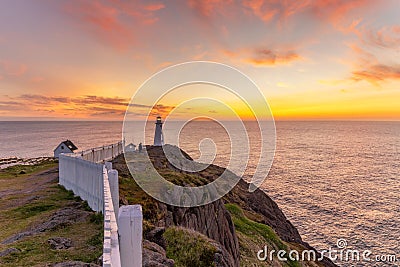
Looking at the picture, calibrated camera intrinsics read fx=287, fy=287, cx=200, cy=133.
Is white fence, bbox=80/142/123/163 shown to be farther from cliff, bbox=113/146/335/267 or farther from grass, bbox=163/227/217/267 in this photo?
grass, bbox=163/227/217/267

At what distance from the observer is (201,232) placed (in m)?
16.3

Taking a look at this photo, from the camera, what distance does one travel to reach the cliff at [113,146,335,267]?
11.0 m

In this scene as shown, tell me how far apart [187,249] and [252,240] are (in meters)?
14.3

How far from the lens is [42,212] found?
11094mm

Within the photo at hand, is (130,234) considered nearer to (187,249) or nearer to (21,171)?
(187,249)

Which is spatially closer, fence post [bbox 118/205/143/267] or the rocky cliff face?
fence post [bbox 118/205/143/267]

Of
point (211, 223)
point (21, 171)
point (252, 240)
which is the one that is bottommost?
point (252, 240)

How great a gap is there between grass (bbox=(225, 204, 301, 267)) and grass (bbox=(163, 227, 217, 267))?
8354mm

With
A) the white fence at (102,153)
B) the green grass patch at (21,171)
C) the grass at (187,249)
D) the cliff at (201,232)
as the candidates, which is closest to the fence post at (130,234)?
the cliff at (201,232)

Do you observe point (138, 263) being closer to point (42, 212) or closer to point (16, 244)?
point (16, 244)

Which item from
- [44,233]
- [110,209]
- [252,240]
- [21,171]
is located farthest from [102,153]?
[110,209]

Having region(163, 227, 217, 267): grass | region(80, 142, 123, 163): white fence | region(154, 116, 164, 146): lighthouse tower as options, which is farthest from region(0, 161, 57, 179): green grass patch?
region(163, 227, 217, 267): grass

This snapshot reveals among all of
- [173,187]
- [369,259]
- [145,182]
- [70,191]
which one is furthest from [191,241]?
[369,259]

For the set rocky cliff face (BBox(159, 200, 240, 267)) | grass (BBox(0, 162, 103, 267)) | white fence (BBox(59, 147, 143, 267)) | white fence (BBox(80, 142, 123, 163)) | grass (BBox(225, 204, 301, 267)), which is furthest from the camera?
grass (BBox(225, 204, 301, 267))
